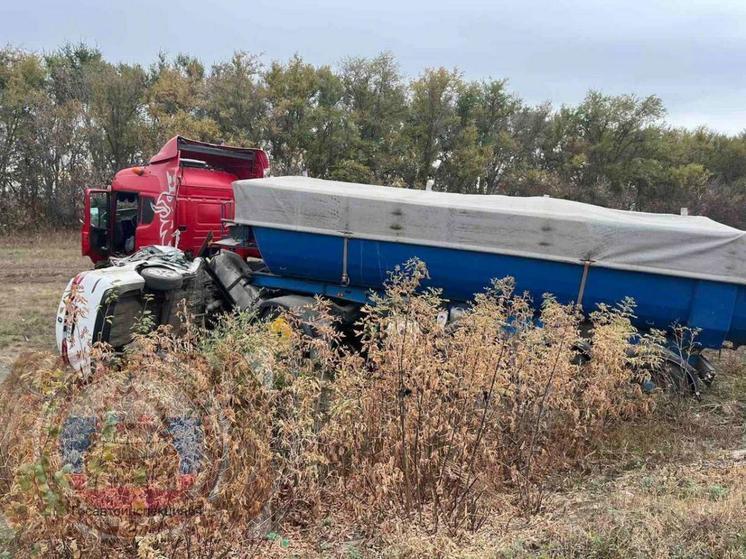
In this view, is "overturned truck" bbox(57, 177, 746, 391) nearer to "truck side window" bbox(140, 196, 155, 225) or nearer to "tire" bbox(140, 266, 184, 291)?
"tire" bbox(140, 266, 184, 291)

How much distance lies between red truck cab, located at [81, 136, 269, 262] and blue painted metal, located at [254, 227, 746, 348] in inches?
95.4

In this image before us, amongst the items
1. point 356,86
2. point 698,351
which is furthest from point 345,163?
point 698,351

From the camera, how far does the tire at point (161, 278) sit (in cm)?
564

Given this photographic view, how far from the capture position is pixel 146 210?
27.5ft

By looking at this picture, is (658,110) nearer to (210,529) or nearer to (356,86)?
(356,86)

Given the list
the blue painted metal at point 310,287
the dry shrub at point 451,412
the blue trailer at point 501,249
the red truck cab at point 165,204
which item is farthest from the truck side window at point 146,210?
the dry shrub at point 451,412

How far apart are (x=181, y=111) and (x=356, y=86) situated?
652 cm

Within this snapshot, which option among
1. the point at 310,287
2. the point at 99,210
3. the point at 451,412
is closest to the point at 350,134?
the point at 99,210

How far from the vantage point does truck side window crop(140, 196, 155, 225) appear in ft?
27.4

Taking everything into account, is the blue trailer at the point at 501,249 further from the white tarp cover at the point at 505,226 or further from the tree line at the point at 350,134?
the tree line at the point at 350,134

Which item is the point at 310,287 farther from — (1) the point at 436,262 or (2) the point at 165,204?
(2) the point at 165,204

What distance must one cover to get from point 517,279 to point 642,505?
114 inches

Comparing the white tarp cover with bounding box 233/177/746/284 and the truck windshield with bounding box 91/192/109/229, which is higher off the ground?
the white tarp cover with bounding box 233/177/746/284

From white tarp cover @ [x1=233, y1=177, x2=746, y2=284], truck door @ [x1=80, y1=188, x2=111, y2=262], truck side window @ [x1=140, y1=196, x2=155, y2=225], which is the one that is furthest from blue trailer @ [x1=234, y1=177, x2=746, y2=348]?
truck door @ [x1=80, y1=188, x2=111, y2=262]
